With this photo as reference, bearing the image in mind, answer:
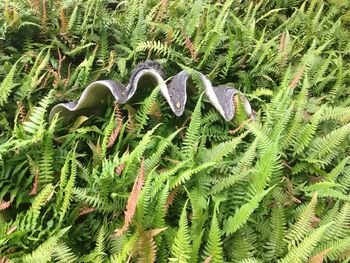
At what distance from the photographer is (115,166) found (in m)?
2.41

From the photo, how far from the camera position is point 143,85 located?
3.20 m

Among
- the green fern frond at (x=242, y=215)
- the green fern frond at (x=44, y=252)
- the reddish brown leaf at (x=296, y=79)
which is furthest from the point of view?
the reddish brown leaf at (x=296, y=79)

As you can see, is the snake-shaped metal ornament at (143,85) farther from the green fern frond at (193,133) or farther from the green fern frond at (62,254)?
the green fern frond at (62,254)

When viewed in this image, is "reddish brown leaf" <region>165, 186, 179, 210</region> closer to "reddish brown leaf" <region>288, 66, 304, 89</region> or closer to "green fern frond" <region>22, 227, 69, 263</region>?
"green fern frond" <region>22, 227, 69, 263</region>

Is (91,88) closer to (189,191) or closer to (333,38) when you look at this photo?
(189,191)

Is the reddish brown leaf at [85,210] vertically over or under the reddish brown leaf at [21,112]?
under

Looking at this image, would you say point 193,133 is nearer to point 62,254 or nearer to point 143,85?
point 143,85

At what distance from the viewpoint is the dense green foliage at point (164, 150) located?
7.47 feet

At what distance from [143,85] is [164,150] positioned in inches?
26.7

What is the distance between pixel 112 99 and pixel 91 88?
0.82ft

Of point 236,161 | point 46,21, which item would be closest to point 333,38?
point 236,161

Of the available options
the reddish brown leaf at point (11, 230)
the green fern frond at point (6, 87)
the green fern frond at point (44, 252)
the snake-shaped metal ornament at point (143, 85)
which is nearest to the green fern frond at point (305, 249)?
the snake-shaped metal ornament at point (143, 85)

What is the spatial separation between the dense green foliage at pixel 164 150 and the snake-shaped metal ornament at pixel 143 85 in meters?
0.10

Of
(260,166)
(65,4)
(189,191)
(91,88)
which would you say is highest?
(65,4)
